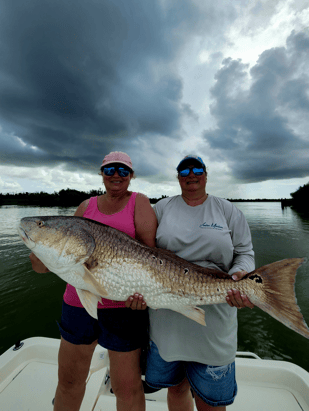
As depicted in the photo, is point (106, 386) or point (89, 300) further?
point (106, 386)

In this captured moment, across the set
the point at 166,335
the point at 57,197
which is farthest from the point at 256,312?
the point at 57,197

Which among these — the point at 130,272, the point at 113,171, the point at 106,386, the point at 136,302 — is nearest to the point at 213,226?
the point at 130,272

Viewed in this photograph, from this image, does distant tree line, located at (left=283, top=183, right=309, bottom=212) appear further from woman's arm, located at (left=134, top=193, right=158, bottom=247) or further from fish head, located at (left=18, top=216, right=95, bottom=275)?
fish head, located at (left=18, top=216, right=95, bottom=275)

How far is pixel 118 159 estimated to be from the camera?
2373mm

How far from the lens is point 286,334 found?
232 inches

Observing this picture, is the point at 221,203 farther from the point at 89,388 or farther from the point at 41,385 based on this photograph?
the point at 41,385

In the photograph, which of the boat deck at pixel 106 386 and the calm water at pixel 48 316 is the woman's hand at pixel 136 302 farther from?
the calm water at pixel 48 316

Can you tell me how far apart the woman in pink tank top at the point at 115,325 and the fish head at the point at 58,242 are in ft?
0.97

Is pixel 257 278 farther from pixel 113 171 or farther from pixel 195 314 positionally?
pixel 113 171

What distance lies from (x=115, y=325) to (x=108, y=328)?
0.08 m

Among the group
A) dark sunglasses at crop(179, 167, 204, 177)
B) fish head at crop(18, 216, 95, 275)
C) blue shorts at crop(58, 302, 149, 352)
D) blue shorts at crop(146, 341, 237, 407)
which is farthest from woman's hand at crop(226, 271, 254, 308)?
fish head at crop(18, 216, 95, 275)

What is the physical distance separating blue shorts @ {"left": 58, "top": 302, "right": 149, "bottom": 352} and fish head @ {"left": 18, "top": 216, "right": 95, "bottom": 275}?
21.7 inches

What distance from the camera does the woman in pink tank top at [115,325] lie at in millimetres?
2031

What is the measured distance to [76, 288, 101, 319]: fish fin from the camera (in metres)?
1.95
